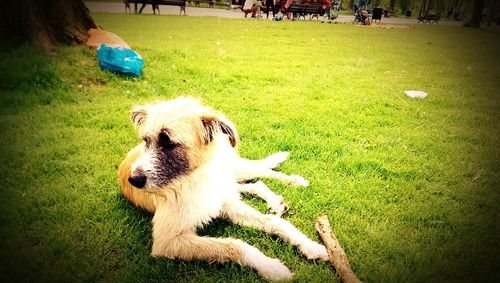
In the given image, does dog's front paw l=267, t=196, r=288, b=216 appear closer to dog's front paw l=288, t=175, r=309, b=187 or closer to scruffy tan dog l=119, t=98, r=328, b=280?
scruffy tan dog l=119, t=98, r=328, b=280

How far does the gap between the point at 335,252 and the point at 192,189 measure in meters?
1.56

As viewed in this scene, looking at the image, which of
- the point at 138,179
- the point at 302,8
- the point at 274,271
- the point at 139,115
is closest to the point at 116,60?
the point at 139,115

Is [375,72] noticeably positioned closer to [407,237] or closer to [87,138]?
[407,237]

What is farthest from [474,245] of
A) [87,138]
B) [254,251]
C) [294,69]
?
[294,69]

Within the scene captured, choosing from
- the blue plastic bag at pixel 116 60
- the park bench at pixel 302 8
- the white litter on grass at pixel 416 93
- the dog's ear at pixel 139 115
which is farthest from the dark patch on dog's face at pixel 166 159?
the park bench at pixel 302 8


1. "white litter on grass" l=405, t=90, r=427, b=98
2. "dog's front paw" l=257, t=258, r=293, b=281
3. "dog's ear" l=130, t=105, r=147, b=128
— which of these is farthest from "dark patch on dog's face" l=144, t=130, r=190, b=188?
"white litter on grass" l=405, t=90, r=427, b=98

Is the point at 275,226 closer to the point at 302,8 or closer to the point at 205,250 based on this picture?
the point at 205,250

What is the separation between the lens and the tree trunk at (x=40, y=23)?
740cm

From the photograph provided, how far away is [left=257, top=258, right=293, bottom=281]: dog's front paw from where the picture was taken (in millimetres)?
2754

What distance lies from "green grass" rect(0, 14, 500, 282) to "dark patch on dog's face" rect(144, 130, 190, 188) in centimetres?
86

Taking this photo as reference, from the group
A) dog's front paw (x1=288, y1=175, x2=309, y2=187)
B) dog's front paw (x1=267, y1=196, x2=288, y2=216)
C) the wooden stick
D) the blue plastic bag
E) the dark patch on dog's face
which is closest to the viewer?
the wooden stick

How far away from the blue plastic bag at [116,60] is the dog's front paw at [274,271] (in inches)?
261

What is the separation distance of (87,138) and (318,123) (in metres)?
4.24

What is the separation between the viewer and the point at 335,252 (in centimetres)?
296
